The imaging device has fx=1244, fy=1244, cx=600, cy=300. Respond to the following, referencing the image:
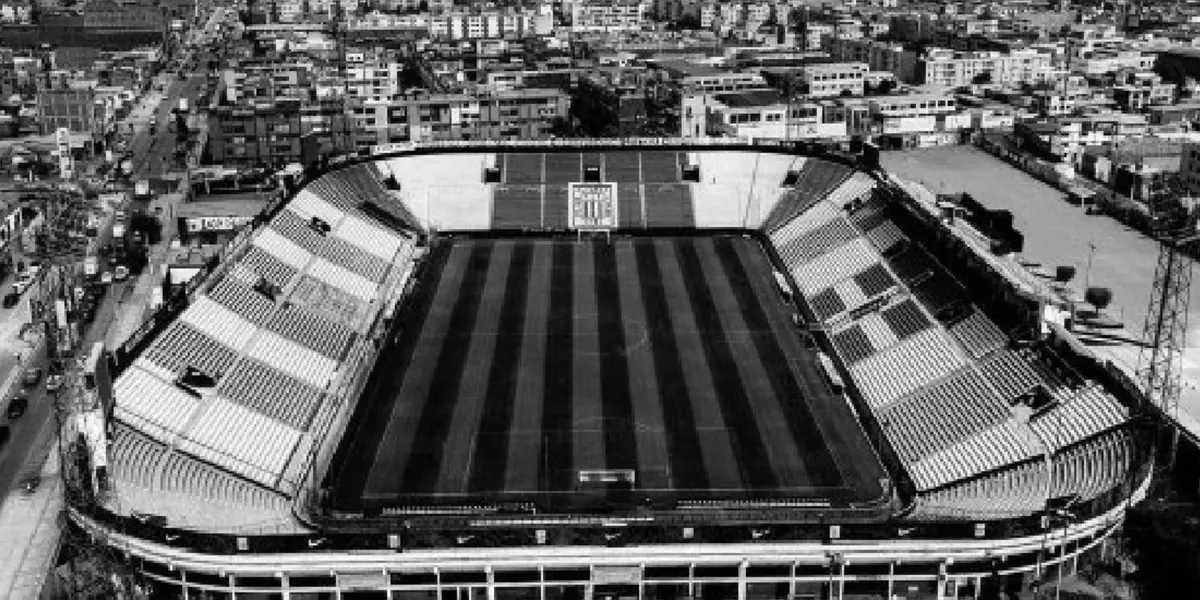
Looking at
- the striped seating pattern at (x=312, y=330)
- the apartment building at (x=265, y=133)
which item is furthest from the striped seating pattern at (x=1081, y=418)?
the apartment building at (x=265, y=133)

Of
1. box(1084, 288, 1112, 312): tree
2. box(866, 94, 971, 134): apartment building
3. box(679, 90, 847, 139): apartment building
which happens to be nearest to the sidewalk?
box(1084, 288, 1112, 312): tree

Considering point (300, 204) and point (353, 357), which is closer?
point (353, 357)

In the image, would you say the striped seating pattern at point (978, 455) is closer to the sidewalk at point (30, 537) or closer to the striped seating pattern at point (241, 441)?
the striped seating pattern at point (241, 441)

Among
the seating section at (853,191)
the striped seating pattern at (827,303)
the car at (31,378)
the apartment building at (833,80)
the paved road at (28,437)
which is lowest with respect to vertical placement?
the paved road at (28,437)

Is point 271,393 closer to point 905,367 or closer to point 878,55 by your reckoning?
point 905,367

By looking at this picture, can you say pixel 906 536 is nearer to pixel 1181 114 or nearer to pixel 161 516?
pixel 161 516

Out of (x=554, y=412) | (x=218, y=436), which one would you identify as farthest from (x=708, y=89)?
(x=218, y=436)
